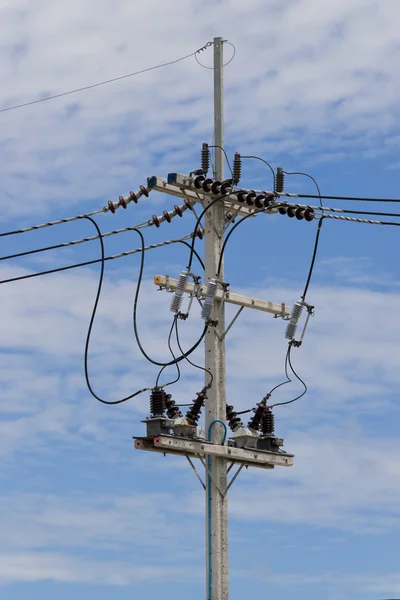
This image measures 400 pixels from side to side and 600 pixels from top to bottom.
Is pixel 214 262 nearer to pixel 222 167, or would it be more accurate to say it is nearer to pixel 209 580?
pixel 222 167

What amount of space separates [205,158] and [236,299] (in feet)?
8.16

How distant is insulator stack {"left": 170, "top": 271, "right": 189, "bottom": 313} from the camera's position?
107 feet

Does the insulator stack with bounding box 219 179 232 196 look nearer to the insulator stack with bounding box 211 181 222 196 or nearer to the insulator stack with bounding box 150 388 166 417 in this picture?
the insulator stack with bounding box 211 181 222 196

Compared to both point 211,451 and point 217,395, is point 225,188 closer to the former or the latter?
point 217,395

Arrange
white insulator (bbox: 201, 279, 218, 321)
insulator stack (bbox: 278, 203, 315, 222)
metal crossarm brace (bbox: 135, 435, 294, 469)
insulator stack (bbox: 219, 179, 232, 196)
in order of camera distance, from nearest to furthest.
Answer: metal crossarm brace (bbox: 135, 435, 294, 469), white insulator (bbox: 201, 279, 218, 321), insulator stack (bbox: 219, 179, 232, 196), insulator stack (bbox: 278, 203, 315, 222)

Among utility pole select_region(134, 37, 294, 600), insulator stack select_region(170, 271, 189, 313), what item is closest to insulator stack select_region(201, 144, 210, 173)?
utility pole select_region(134, 37, 294, 600)

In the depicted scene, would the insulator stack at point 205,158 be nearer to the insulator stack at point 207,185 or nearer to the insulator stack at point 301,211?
the insulator stack at point 207,185

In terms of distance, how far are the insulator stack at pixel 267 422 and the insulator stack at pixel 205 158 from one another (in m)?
4.25

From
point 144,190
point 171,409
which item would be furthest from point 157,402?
point 144,190

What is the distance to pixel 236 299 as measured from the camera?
3334 cm

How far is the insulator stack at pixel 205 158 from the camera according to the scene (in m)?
33.2

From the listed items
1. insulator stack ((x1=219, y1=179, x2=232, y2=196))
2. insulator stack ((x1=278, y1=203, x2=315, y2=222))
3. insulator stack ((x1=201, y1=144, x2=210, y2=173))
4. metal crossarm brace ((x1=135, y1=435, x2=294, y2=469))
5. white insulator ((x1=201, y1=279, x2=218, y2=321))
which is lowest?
metal crossarm brace ((x1=135, y1=435, x2=294, y2=469))

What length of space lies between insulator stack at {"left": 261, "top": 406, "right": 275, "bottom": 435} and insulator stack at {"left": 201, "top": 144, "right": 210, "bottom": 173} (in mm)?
4250

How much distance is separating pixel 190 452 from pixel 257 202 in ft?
15.0
